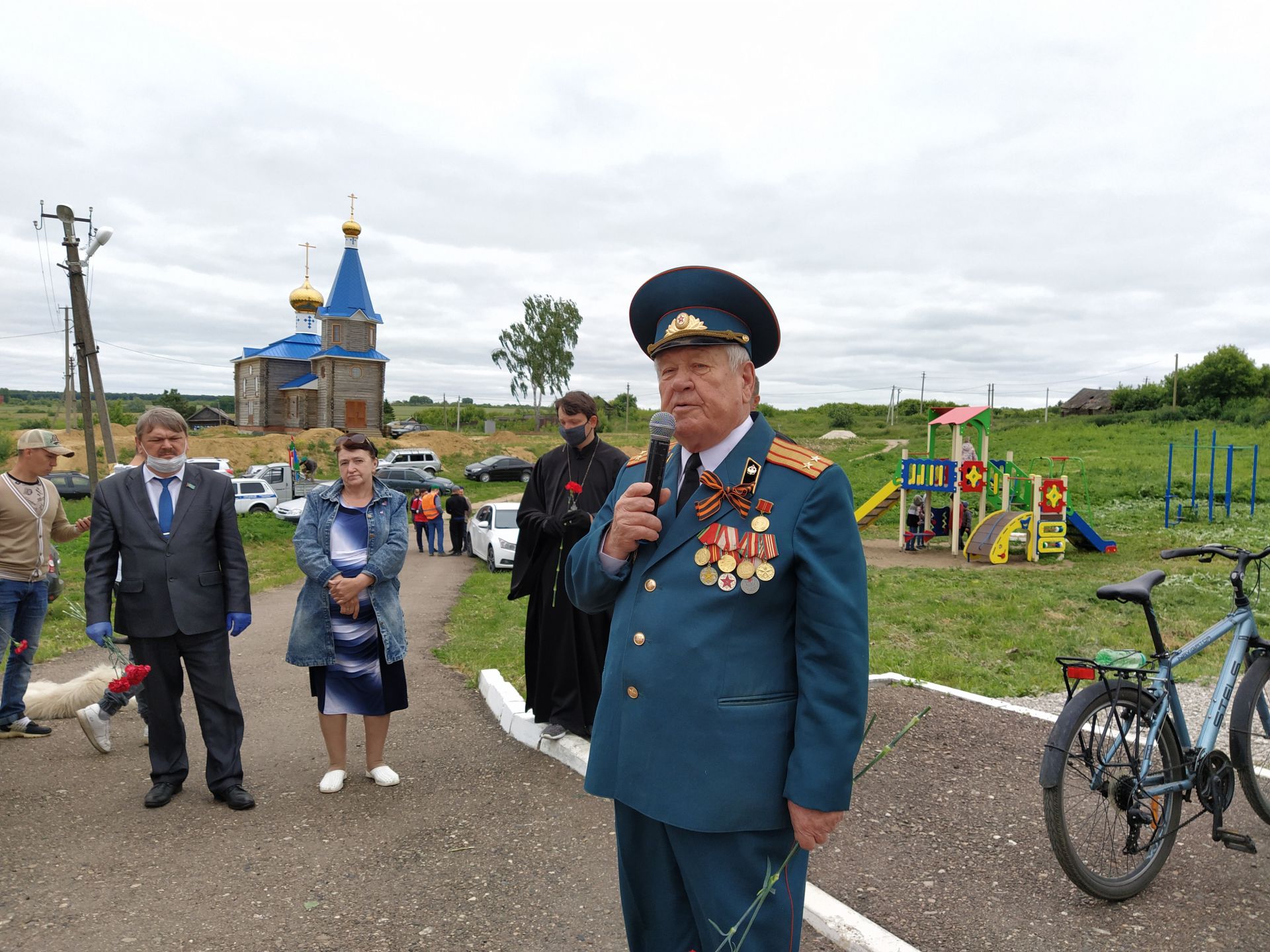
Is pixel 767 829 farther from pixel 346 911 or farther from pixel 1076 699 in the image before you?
pixel 346 911

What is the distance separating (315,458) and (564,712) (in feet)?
142

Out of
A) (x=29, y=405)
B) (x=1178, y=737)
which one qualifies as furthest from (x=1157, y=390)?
(x=29, y=405)

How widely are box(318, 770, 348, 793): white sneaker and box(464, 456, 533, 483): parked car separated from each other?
121 ft

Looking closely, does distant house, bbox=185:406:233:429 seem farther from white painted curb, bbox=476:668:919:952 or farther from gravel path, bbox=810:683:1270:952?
gravel path, bbox=810:683:1270:952

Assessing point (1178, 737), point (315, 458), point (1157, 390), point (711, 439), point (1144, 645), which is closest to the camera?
point (711, 439)

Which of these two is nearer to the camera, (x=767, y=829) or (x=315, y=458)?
(x=767, y=829)

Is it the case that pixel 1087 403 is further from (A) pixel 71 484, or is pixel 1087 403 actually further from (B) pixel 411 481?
(A) pixel 71 484

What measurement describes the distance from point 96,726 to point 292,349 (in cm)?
5534

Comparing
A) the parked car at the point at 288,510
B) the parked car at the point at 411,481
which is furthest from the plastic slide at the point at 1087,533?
the parked car at the point at 411,481

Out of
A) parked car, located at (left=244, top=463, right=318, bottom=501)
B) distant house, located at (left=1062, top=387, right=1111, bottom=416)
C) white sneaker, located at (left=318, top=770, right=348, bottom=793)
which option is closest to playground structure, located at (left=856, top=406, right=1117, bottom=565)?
white sneaker, located at (left=318, top=770, right=348, bottom=793)

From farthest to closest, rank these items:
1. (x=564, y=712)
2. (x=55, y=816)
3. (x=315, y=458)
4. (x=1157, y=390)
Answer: (x=1157, y=390), (x=315, y=458), (x=564, y=712), (x=55, y=816)

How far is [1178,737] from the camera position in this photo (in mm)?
3420

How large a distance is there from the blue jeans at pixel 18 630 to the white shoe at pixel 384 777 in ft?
8.23

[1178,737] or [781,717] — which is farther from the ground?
[781,717]
